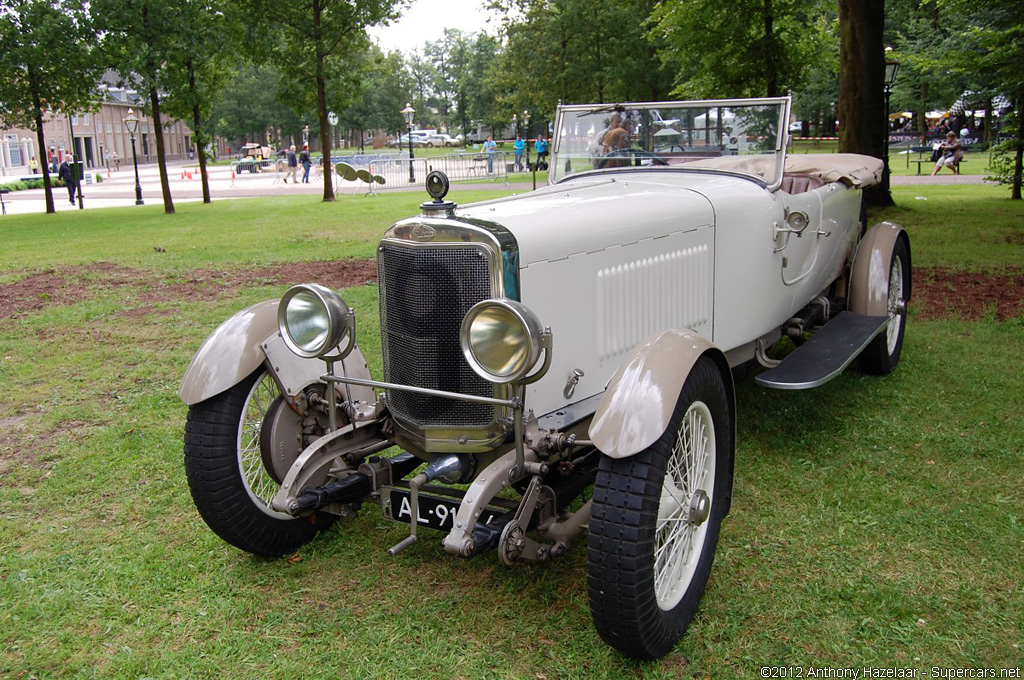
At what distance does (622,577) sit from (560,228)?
142 cm

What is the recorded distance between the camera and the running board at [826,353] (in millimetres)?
4250

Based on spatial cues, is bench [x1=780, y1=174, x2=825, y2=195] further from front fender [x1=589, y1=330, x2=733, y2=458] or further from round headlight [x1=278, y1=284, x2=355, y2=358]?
round headlight [x1=278, y1=284, x2=355, y2=358]

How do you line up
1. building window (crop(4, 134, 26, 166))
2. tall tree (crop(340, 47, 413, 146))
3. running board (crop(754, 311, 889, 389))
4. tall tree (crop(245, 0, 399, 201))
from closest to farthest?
running board (crop(754, 311, 889, 389)) < tall tree (crop(245, 0, 399, 201)) < building window (crop(4, 134, 26, 166)) < tall tree (crop(340, 47, 413, 146))

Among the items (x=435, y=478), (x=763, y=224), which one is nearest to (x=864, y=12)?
(x=763, y=224)

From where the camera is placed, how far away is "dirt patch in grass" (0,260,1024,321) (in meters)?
7.91

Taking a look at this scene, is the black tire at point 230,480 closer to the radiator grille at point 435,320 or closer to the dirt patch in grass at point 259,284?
the radiator grille at point 435,320

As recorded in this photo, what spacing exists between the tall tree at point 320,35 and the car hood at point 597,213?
18.5 metres

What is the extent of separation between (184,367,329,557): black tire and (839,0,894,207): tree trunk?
11255 mm

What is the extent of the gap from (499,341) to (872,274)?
374 centimetres

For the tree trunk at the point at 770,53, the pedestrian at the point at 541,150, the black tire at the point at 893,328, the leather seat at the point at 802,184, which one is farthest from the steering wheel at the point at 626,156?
the pedestrian at the point at 541,150

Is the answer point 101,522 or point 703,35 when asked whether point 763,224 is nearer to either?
point 101,522

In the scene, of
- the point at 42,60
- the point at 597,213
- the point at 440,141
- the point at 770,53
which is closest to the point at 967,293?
the point at 597,213

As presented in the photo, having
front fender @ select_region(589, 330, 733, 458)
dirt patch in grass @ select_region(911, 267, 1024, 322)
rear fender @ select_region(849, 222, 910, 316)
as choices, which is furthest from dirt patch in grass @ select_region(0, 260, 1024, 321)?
front fender @ select_region(589, 330, 733, 458)

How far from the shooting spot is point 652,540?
2.77 meters
